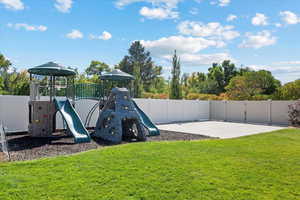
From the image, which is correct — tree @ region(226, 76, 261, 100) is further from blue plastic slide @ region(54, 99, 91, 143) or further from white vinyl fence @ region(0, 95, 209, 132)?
blue plastic slide @ region(54, 99, 91, 143)

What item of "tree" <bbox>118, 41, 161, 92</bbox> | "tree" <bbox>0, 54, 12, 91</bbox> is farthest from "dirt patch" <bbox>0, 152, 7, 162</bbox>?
"tree" <bbox>118, 41, 161, 92</bbox>

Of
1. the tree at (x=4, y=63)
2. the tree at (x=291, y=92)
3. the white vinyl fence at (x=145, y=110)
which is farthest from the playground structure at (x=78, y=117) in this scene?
the tree at (x=291, y=92)

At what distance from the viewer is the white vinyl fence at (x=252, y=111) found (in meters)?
16.0

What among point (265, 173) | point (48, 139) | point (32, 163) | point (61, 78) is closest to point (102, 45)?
point (61, 78)

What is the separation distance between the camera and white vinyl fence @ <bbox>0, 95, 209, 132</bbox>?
30.7ft

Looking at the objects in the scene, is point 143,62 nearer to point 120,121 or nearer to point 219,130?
point 219,130

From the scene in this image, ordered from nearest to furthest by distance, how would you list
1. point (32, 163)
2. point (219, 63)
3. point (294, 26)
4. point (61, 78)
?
point (32, 163)
point (61, 78)
point (294, 26)
point (219, 63)

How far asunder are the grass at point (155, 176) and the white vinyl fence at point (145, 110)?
18.6 ft

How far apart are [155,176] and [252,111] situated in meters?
14.9

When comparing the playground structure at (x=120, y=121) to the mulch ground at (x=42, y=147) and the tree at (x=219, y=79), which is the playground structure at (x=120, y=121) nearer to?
the mulch ground at (x=42, y=147)

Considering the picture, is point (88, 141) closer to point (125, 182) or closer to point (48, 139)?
point (48, 139)

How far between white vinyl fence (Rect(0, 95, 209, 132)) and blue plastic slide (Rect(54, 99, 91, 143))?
2166 millimetres

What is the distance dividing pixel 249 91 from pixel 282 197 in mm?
22960

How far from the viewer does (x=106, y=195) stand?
3162 millimetres
